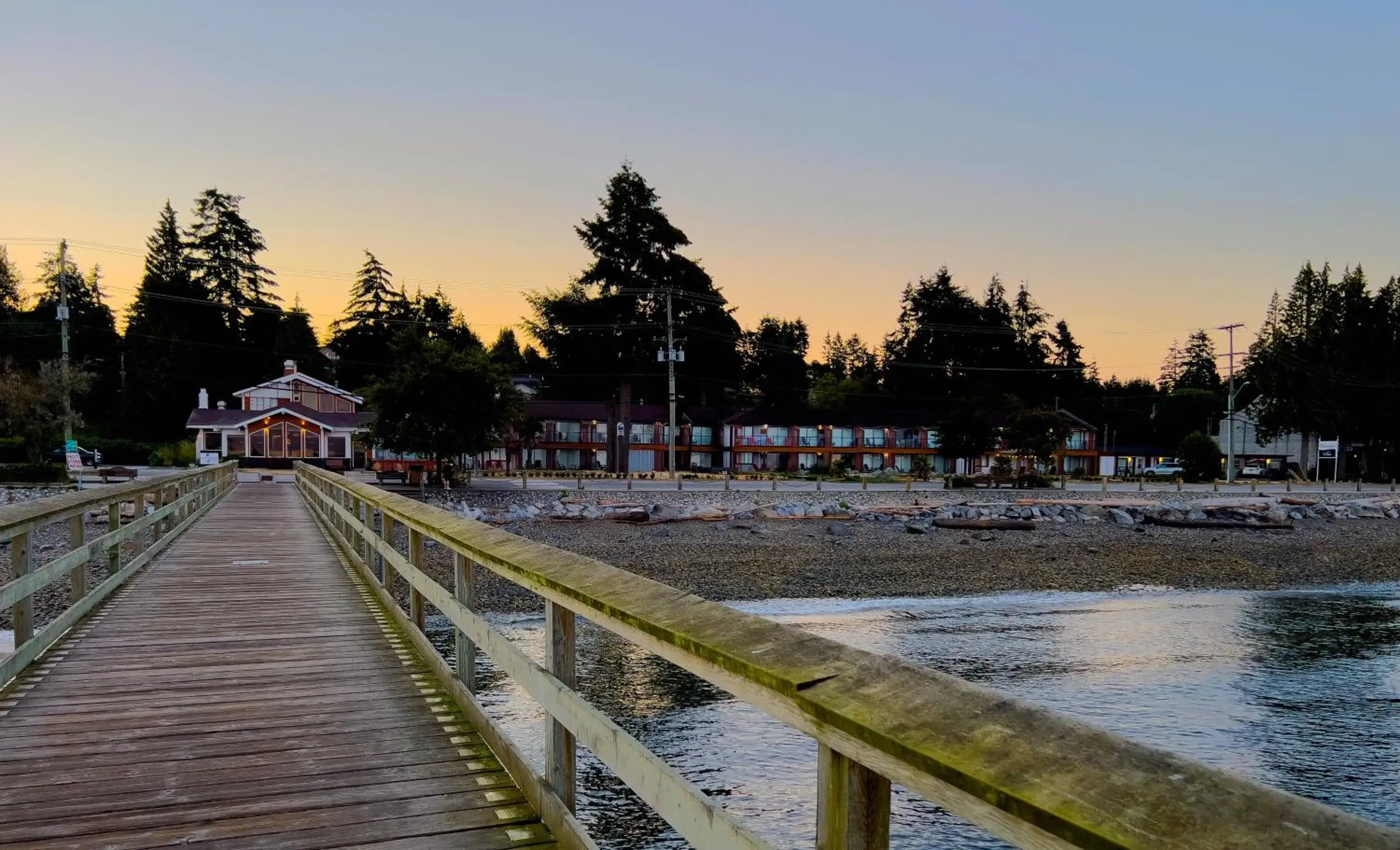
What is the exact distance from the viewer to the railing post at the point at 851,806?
1777 mm

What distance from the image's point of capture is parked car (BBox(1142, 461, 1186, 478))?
7019 cm

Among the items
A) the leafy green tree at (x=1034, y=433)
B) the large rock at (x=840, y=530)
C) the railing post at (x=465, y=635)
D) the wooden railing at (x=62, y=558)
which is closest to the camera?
the railing post at (x=465, y=635)

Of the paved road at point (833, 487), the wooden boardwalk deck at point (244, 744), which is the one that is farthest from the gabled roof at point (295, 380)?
the wooden boardwalk deck at point (244, 744)

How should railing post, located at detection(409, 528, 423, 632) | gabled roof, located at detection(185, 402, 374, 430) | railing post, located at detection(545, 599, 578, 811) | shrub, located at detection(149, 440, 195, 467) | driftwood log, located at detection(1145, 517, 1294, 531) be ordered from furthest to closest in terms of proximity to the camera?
gabled roof, located at detection(185, 402, 374, 430)
shrub, located at detection(149, 440, 195, 467)
driftwood log, located at detection(1145, 517, 1294, 531)
railing post, located at detection(409, 528, 423, 632)
railing post, located at detection(545, 599, 578, 811)

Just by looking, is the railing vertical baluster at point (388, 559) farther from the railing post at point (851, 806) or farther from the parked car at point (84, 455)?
the parked car at point (84, 455)

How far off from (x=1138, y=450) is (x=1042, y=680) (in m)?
91.3

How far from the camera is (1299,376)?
75.5m

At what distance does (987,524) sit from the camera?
33.8 meters

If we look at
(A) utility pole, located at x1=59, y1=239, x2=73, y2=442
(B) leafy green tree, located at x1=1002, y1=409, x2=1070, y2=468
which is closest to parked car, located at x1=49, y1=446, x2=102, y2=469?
(A) utility pole, located at x1=59, y1=239, x2=73, y2=442

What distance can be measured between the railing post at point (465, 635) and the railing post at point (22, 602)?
10.7ft

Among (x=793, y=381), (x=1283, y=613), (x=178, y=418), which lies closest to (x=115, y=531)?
(x=1283, y=613)

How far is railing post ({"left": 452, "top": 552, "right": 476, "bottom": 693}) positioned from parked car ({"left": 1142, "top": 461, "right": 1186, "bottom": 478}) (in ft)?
229

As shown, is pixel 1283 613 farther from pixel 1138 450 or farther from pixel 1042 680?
pixel 1138 450

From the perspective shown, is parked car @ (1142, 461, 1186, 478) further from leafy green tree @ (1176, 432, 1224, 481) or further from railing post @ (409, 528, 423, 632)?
railing post @ (409, 528, 423, 632)
